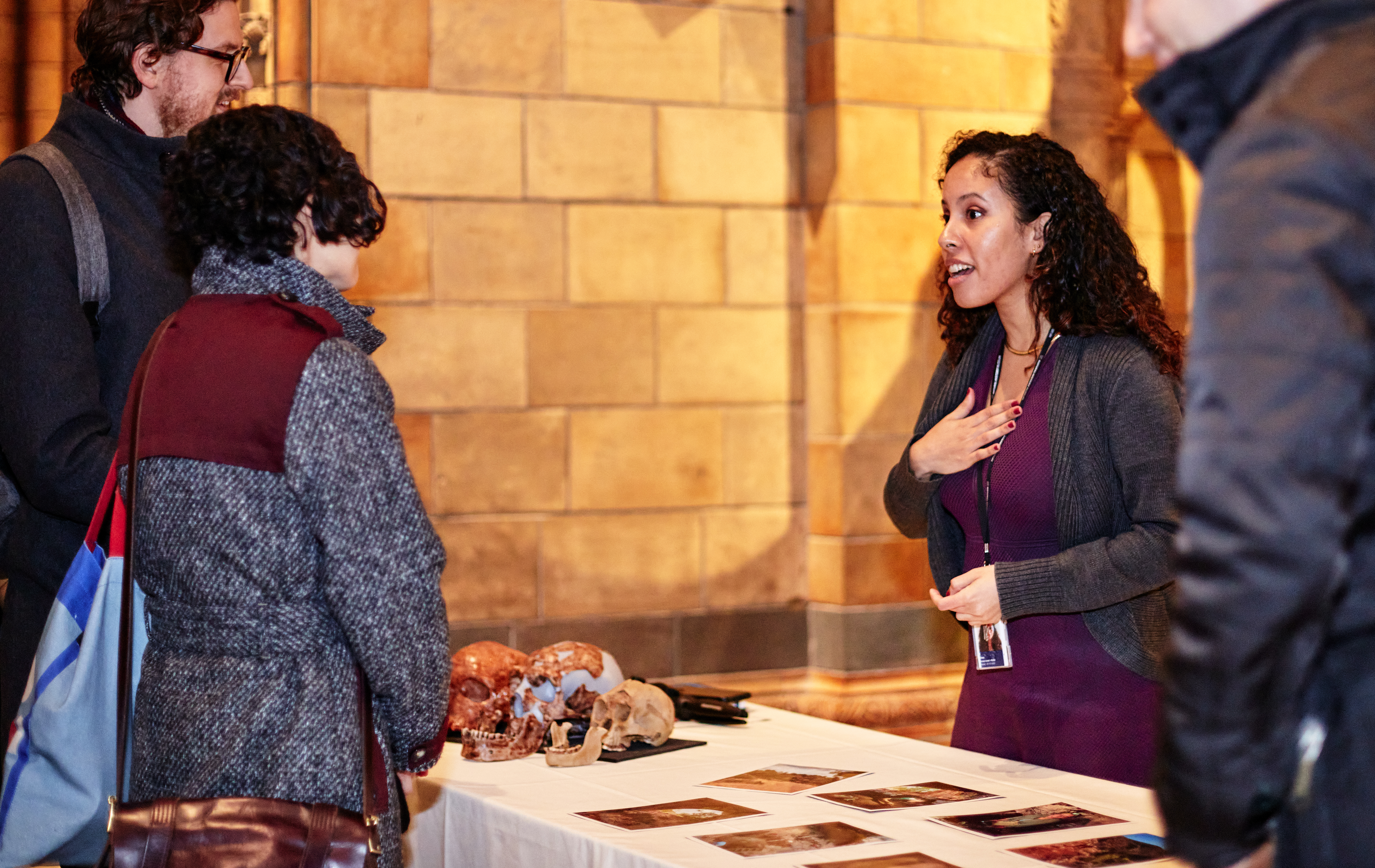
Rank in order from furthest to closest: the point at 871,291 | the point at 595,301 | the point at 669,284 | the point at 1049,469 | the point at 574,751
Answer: the point at 871,291, the point at 669,284, the point at 595,301, the point at 1049,469, the point at 574,751

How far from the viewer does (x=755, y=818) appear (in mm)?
2246

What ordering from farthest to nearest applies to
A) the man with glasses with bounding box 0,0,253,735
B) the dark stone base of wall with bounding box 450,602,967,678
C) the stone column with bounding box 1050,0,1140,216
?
1. the stone column with bounding box 1050,0,1140,216
2. the dark stone base of wall with bounding box 450,602,967,678
3. the man with glasses with bounding box 0,0,253,735

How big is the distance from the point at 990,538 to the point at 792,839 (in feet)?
3.42

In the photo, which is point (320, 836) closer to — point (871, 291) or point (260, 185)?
point (260, 185)

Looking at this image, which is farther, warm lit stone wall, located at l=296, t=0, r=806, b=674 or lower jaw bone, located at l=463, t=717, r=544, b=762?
warm lit stone wall, located at l=296, t=0, r=806, b=674

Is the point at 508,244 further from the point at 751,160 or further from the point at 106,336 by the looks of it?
the point at 106,336

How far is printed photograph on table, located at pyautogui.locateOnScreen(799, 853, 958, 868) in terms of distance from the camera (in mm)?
1930

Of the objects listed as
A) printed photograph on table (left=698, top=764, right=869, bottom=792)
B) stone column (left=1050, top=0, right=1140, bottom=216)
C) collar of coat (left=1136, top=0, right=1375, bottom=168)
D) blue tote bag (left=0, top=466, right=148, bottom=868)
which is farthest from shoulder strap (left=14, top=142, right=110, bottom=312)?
stone column (left=1050, top=0, right=1140, bottom=216)

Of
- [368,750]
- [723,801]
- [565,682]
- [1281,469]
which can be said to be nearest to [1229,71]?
[1281,469]

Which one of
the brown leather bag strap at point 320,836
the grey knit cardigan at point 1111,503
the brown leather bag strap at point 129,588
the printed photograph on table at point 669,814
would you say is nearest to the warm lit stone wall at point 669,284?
the grey knit cardigan at point 1111,503

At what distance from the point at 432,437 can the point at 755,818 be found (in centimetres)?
308

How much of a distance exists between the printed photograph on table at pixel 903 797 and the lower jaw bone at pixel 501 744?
2.26 ft

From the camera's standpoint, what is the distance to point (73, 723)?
2.07m

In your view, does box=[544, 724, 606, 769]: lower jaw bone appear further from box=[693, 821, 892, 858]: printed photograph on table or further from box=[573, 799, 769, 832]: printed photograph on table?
box=[693, 821, 892, 858]: printed photograph on table
